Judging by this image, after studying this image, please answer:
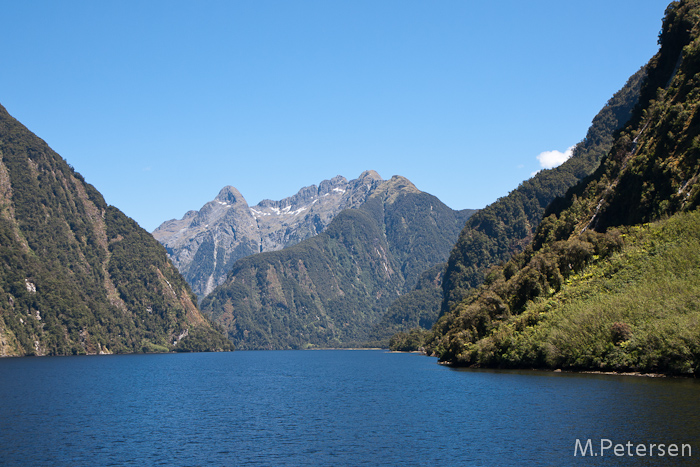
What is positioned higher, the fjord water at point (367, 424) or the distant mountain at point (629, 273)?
the distant mountain at point (629, 273)

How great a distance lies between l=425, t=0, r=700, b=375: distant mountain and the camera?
10650cm

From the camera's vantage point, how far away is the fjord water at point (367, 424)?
57844 mm

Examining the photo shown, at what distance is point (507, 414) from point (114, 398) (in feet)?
241

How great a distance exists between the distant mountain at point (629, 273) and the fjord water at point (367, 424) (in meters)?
7.44

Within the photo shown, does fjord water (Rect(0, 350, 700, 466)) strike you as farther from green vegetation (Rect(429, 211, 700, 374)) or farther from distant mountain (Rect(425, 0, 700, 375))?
distant mountain (Rect(425, 0, 700, 375))

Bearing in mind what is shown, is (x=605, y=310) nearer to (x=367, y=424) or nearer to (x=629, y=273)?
(x=629, y=273)

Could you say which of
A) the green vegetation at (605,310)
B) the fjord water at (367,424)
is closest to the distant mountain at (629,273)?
the green vegetation at (605,310)

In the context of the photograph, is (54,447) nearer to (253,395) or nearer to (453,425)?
(453,425)

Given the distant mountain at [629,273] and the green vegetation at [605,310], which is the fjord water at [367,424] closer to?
the green vegetation at [605,310]

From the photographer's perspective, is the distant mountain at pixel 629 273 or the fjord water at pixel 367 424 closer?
the fjord water at pixel 367 424

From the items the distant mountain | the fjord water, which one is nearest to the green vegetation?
the distant mountain

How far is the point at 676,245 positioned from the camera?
122 meters

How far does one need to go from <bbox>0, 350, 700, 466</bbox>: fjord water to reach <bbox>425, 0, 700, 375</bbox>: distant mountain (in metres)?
7.44

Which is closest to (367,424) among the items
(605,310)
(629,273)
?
(605,310)
